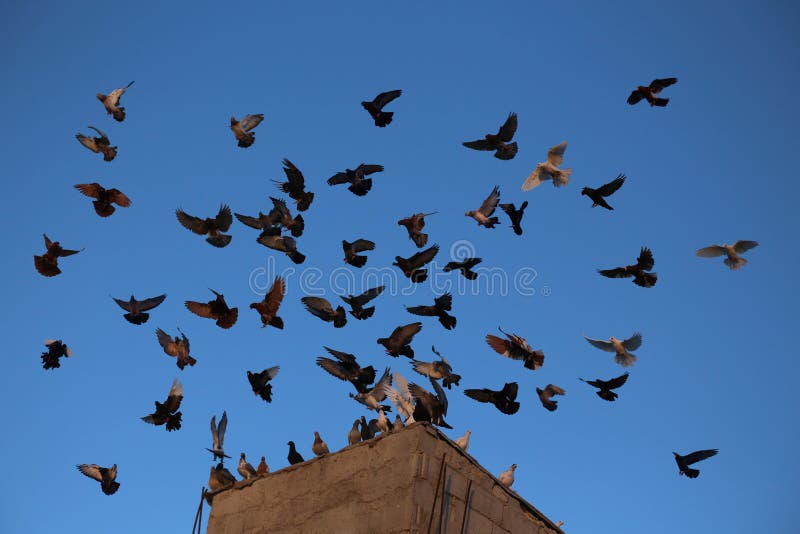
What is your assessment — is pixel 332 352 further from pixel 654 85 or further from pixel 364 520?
pixel 654 85

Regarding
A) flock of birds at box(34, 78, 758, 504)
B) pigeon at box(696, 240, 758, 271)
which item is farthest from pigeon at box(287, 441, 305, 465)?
pigeon at box(696, 240, 758, 271)

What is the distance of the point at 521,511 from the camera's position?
9641 millimetres

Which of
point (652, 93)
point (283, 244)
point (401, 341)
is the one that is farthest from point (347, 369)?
point (652, 93)

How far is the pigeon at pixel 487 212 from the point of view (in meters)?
14.8

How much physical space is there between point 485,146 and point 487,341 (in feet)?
10.6

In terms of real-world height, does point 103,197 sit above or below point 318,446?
above

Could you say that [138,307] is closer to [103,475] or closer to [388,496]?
[103,475]

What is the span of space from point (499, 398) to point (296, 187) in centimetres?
476

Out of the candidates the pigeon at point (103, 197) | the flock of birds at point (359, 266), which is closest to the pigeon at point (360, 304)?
the flock of birds at point (359, 266)

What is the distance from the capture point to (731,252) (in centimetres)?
1471

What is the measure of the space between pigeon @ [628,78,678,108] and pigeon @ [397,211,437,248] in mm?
3977

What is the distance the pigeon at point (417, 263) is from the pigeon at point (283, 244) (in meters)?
1.66

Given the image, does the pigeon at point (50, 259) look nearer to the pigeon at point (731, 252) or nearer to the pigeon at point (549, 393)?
the pigeon at point (549, 393)

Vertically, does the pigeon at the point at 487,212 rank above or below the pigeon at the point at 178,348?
above
